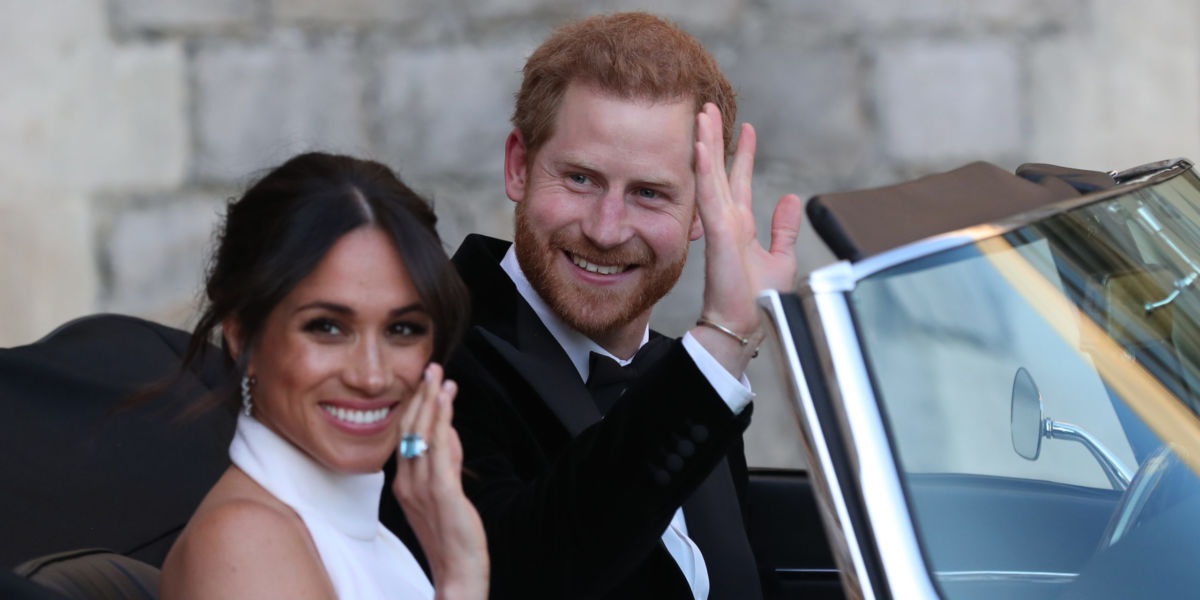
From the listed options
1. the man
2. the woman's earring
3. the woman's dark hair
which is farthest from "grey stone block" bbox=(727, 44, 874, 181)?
A: the woman's earring

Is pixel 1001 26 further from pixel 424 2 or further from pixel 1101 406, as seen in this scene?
pixel 1101 406

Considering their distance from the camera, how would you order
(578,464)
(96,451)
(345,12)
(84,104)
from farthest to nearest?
(345,12) < (84,104) < (96,451) < (578,464)

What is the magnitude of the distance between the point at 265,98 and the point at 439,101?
0.61m

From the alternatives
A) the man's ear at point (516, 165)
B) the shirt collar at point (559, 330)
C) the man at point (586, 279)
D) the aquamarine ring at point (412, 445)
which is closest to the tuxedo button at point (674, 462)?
the man at point (586, 279)

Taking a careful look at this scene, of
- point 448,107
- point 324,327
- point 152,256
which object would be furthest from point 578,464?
point 152,256

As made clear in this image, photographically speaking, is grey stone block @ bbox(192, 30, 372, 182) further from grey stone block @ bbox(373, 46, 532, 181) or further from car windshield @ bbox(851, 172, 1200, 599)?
car windshield @ bbox(851, 172, 1200, 599)

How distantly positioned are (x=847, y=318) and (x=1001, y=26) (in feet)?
12.0

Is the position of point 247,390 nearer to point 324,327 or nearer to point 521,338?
point 324,327

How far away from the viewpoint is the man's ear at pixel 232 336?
69.9 inches

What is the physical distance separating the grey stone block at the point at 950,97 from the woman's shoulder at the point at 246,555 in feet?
11.8

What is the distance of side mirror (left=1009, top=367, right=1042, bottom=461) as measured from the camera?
5.54 feet

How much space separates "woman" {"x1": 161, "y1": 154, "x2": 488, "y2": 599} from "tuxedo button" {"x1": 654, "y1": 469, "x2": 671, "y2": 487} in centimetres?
25

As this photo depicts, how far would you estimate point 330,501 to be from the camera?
5.82 feet

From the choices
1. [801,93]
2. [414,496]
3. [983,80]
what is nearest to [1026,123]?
[983,80]
